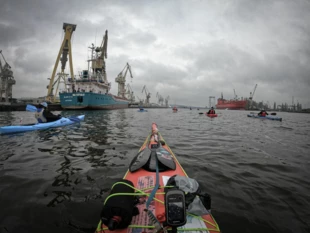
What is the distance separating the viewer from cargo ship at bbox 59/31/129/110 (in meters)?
34.2

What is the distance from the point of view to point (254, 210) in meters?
2.91

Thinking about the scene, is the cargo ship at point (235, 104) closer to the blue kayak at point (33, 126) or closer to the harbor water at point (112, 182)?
the harbor water at point (112, 182)

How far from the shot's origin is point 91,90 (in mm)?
41531

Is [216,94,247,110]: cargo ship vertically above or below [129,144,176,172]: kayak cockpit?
above

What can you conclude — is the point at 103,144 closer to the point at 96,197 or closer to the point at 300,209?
the point at 96,197

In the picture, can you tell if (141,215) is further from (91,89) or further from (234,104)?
(234,104)

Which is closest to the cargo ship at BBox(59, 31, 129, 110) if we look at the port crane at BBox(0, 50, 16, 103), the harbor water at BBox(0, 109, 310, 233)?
the port crane at BBox(0, 50, 16, 103)

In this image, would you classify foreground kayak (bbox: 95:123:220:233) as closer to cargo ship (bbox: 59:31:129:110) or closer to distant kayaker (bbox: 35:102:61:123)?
distant kayaker (bbox: 35:102:61:123)

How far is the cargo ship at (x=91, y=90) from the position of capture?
34.2m

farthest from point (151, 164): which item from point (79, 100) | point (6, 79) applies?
point (6, 79)

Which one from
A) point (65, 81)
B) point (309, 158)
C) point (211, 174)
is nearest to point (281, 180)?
point (211, 174)

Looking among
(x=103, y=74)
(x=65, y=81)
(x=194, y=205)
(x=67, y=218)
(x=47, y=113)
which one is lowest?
(x=67, y=218)

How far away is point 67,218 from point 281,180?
16.9 ft

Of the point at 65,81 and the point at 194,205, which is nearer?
the point at 194,205
